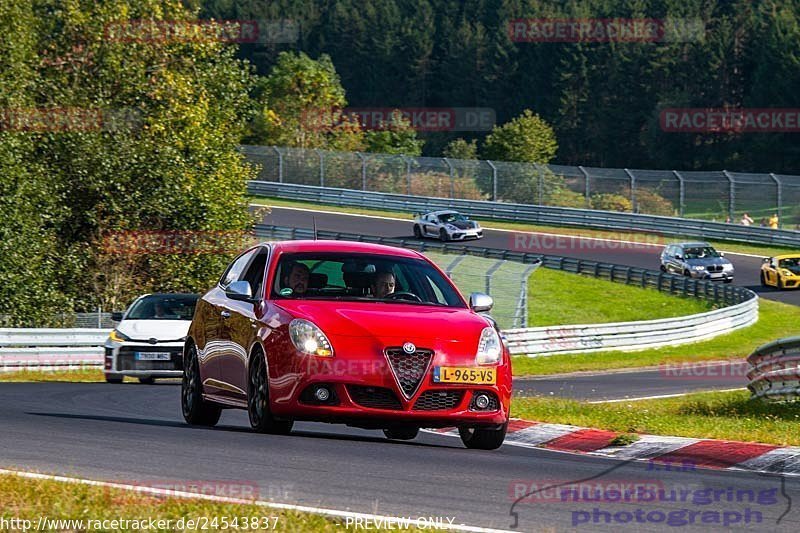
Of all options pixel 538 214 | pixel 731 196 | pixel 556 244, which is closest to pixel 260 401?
pixel 556 244

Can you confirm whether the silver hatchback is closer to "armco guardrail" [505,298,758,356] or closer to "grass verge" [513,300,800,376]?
"grass verge" [513,300,800,376]

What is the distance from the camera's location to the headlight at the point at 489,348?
10031 millimetres

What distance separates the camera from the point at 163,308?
20.6 meters

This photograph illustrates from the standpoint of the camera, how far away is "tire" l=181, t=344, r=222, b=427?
38.6 feet

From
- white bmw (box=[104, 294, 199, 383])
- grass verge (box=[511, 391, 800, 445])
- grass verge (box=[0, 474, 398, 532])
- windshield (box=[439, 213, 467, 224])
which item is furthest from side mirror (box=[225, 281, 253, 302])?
windshield (box=[439, 213, 467, 224])

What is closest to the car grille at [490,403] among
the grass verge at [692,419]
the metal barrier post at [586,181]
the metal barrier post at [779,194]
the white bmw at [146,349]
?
the grass verge at [692,419]

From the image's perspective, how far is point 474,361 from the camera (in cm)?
996

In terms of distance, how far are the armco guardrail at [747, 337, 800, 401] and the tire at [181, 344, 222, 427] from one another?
7.77 m

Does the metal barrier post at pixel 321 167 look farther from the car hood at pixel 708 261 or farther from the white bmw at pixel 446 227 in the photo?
the car hood at pixel 708 261

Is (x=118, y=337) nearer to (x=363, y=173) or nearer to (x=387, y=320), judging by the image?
(x=387, y=320)

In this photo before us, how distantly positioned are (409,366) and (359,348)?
39 cm

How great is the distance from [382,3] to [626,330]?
385ft

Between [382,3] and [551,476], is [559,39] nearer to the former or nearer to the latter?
[382,3]

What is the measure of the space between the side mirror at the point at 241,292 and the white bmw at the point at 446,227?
44.4 metres
